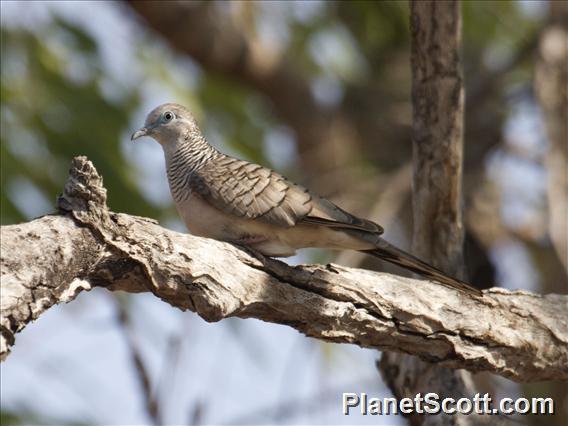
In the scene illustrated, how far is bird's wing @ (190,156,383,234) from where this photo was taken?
435 centimetres

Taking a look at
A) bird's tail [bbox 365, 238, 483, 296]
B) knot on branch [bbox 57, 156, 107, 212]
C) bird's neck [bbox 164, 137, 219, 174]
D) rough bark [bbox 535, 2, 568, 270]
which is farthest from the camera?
rough bark [bbox 535, 2, 568, 270]

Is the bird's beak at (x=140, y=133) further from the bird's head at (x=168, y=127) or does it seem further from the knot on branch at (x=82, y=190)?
the knot on branch at (x=82, y=190)

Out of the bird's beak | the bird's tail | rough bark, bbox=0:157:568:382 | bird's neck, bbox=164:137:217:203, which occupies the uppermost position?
the bird's beak

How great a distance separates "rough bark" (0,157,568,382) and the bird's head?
4.18ft

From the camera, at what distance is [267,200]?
14.5ft

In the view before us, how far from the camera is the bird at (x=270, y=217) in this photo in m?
4.35

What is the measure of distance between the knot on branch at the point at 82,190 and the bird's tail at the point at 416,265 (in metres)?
1.65

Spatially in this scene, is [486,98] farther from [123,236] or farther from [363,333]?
[123,236]

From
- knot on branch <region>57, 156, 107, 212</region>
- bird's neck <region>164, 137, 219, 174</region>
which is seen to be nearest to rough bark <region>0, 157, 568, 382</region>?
knot on branch <region>57, 156, 107, 212</region>

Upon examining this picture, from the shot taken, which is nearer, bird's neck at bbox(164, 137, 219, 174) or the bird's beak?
bird's neck at bbox(164, 137, 219, 174)

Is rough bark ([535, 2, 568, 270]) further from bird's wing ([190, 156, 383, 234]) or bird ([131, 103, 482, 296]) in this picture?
bird's wing ([190, 156, 383, 234])

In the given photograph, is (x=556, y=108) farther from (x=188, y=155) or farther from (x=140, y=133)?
(x=140, y=133)

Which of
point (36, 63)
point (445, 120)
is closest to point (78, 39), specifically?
point (36, 63)

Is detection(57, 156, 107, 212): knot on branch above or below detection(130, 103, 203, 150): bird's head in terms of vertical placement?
below
